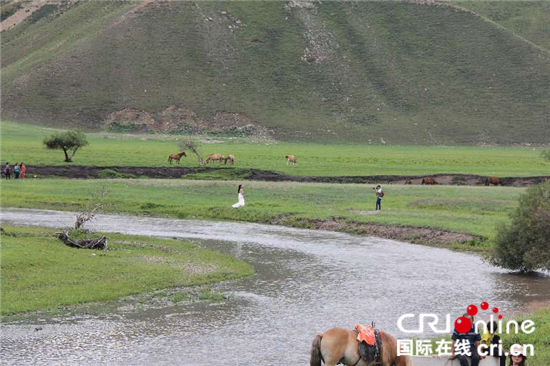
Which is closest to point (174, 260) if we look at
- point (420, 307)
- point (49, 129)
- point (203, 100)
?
point (420, 307)

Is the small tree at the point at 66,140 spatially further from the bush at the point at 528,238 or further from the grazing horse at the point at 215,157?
the bush at the point at 528,238

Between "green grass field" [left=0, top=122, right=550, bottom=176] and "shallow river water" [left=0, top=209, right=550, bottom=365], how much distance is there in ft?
120

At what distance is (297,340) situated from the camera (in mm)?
22219

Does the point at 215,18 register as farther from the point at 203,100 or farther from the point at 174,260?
the point at 174,260

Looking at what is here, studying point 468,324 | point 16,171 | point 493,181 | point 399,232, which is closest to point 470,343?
point 468,324

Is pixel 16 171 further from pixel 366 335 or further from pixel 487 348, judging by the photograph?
pixel 487 348

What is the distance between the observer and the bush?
33.5 meters

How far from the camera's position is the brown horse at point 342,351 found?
51.0 ft

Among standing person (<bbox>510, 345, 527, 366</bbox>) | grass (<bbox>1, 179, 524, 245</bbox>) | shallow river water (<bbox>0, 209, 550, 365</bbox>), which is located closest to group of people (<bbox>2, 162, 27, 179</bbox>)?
grass (<bbox>1, 179, 524, 245</bbox>)

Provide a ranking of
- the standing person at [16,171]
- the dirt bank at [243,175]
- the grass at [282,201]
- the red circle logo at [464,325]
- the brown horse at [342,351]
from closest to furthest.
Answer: the red circle logo at [464,325] → the brown horse at [342,351] → the grass at [282,201] → the standing person at [16,171] → the dirt bank at [243,175]

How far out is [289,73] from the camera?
159m

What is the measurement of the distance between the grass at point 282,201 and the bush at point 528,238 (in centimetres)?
685

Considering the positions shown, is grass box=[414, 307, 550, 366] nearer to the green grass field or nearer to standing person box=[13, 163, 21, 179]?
standing person box=[13, 163, 21, 179]

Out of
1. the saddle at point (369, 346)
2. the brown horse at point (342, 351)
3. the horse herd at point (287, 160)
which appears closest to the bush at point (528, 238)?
the brown horse at point (342, 351)
